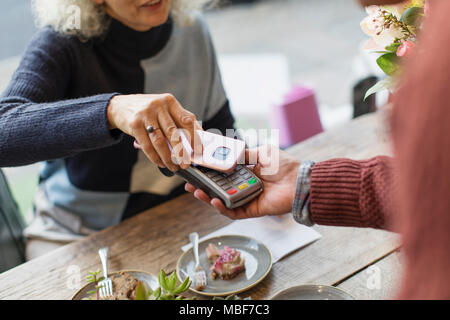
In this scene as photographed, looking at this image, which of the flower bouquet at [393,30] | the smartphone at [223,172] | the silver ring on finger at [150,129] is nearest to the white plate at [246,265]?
the smartphone at [223,172]

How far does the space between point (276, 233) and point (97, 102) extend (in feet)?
1.49

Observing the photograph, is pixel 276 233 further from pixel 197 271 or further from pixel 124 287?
pixel 124 287

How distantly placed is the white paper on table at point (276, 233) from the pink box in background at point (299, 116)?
36.0 inches

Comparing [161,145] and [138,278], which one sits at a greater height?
[161,145]

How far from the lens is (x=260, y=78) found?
321 cm

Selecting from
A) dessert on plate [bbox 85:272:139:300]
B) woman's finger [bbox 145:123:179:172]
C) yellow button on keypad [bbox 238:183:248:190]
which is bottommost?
dessert on plate [bbox 85:272:139:300]

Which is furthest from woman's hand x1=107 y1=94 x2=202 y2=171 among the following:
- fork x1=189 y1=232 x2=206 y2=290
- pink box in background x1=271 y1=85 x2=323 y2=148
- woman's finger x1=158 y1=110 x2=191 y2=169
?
pink box in background x1=271 y1=85 x2=323 y2=148

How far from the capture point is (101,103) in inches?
35.8

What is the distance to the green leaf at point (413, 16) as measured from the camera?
0.70 meters

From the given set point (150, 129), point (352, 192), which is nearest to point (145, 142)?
point (150, 129)

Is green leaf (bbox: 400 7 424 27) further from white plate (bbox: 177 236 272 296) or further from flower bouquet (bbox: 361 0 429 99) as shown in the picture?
white plate (bbox: 177 236 272 296)

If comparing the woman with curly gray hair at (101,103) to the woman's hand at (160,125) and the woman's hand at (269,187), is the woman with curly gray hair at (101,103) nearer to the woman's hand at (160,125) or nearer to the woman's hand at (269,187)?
the woman's hand at (160,125)

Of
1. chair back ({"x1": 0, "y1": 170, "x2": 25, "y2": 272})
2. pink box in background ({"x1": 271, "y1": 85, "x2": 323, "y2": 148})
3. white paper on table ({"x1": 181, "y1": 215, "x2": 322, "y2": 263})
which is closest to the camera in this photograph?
white paper on table ({"x1": 181, "y1": 215, "x2": 322, "y2": 263})

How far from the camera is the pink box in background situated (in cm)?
187
